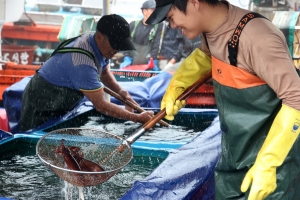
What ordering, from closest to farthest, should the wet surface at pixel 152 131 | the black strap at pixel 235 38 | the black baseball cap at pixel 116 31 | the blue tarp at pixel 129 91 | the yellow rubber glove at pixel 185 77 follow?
the black strap at pixel 235 38, the yellow rubber glove at pixel 185 77, the black baseball cap at pixel 116 31, the wet surface at pixel 152 131, the blue tarp at pixel 129 91

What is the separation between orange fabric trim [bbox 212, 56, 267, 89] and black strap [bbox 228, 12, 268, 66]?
0.04 m

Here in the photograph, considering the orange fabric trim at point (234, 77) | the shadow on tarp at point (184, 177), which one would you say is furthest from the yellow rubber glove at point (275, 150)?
the shadow on tarp at point (184, 177)

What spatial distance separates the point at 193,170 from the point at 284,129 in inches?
44.7

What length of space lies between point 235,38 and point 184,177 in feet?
3.55

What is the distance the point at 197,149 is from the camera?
130 inches

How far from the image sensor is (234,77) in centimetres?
215

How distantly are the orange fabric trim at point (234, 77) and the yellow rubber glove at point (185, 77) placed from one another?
1.35 ft

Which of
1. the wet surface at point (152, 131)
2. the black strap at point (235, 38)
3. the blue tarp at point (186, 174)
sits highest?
the black strap at point (235, 38)

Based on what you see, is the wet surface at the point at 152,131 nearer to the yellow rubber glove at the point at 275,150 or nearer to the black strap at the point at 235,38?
the black strap at the point at 235,38

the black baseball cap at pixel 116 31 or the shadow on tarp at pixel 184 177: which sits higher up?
the black baseball cap at pixel 116 31

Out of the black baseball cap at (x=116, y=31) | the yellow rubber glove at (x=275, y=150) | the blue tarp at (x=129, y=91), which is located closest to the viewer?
the yellow rubber glove at (x=275, y=150)

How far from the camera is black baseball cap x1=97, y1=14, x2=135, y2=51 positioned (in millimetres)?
3924

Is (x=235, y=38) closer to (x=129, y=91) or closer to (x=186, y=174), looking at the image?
(x=186, y=174)

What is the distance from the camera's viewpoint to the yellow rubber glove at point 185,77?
2691mm
